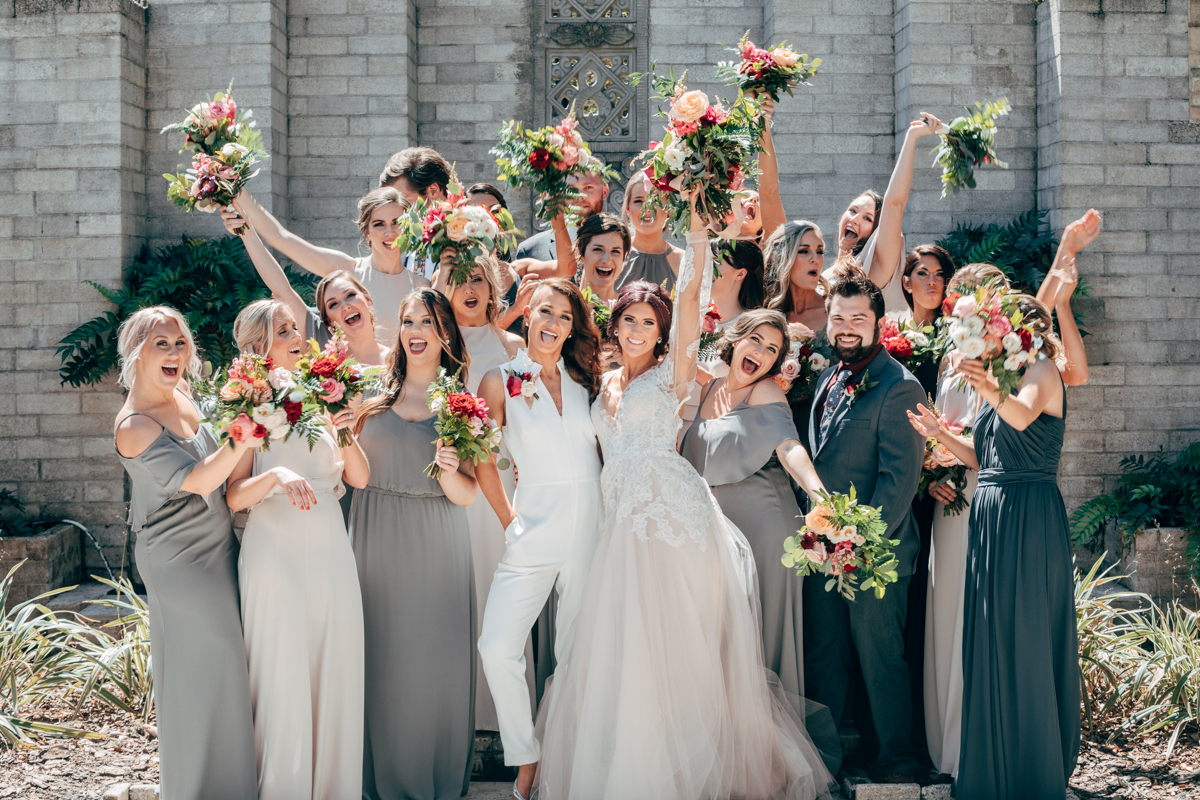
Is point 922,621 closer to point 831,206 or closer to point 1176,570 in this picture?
point 1176,570

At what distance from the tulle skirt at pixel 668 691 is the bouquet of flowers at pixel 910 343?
1.46 metres

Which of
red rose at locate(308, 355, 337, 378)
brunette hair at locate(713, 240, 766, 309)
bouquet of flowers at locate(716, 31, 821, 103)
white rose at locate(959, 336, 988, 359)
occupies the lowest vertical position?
red rose at locate(308, 355, 337, 378)

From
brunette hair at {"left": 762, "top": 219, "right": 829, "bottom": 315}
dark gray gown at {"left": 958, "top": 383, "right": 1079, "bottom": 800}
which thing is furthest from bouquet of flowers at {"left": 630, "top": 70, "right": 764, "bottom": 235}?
dark gray gown at {"left": 958, "top": 383, "right": 1079, "bottom": 800}

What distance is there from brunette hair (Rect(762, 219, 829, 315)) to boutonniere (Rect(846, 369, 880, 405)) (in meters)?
0.91

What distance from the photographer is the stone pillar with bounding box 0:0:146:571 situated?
30.3 feet

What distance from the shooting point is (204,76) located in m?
9.66

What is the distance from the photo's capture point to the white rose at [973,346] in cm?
409

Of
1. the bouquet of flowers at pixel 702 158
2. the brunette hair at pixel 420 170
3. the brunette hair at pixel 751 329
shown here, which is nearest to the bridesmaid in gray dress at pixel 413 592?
the bouquet of flowers at pixel 702 158

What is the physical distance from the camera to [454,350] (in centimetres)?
466

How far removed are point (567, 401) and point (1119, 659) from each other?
3.71 m

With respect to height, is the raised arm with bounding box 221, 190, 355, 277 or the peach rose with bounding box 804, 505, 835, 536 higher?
the raised arm with bounding box 221, 190, 355, 277

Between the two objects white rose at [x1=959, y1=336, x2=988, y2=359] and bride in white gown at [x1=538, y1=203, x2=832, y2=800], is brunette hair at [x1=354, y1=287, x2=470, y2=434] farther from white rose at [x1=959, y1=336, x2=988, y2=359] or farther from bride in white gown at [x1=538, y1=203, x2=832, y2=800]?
white rose at [x1=959, y1=336, x2=988, y2=359]

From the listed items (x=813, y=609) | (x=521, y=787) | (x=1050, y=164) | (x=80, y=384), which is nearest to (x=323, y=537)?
(x=521, y=787)

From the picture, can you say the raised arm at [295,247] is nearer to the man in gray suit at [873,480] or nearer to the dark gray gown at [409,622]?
the dark gray gown at [409,622]
